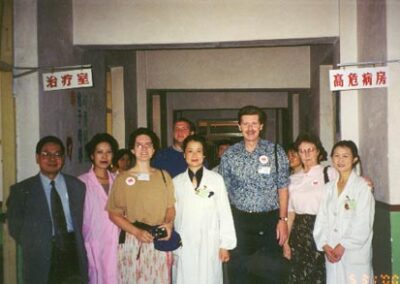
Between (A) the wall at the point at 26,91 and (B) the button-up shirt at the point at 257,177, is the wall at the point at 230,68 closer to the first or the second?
(A) the wall at the point at 26,91

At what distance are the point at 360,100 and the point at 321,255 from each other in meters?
2.12

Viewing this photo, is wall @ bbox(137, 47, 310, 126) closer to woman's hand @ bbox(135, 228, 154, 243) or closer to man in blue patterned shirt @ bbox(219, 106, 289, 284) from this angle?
man in blue patterned shirt @ bbox(219, 106, 289, 284)

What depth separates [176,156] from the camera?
448cm

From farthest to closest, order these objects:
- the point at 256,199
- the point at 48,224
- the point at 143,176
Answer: the point at 256,199 → the point at 143,176 → the point at 48,224

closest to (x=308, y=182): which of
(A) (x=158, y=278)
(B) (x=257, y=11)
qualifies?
(A) (x=158, y=278)

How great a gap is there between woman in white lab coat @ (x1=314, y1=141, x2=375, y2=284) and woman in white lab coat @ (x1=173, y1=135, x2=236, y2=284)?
0.81 metres

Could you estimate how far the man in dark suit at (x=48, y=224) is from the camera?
318 cm

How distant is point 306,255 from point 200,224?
3.47 ft

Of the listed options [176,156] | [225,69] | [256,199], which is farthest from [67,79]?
[225,69]

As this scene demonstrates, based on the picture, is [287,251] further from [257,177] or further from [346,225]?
[257,177]

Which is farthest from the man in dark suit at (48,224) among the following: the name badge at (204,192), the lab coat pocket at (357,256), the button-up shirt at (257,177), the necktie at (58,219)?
the lab coat pocket at (357,256)

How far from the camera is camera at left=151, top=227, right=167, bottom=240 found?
3.35 m

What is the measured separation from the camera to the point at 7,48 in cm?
436

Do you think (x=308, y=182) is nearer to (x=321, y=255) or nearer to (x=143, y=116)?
(x=321, y=255)
